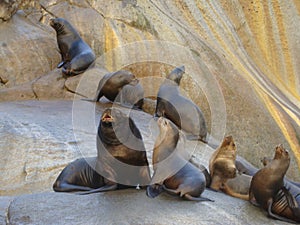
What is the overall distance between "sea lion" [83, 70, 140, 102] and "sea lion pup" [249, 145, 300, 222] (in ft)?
12.7

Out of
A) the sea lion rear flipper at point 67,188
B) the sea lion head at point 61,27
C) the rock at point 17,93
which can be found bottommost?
the rock at point 17,93

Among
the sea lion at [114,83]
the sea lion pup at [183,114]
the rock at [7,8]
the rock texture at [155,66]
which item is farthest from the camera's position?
the rock at [7,8]

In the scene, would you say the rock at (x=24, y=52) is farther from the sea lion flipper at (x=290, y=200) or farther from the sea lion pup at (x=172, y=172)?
the sea lion flipper at (x=290, y=200)

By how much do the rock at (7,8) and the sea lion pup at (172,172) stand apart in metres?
5.97

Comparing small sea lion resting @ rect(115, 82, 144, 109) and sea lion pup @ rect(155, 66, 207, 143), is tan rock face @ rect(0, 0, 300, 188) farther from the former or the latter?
sea lion pup @ rect(155, 66, 207, 143)

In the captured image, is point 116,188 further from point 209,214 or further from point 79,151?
point 79,151

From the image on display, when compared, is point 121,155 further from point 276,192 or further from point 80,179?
point 276,192

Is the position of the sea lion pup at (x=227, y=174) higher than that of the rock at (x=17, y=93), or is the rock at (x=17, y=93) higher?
the sea lion pup at (x=227, y=174)

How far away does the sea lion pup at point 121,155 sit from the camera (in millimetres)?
4062

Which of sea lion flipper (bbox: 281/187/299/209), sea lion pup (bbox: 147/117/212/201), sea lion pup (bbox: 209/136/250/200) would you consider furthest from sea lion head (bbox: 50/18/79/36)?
sea lion flipper (bbox: 281/187/299/209)

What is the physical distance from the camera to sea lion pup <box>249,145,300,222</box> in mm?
4160

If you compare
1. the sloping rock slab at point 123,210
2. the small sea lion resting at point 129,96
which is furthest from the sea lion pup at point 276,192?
the small sea lion resting at point 129,96

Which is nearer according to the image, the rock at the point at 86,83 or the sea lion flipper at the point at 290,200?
the sea lion flipper at the point at 290,200

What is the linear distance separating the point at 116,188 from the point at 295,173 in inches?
205
